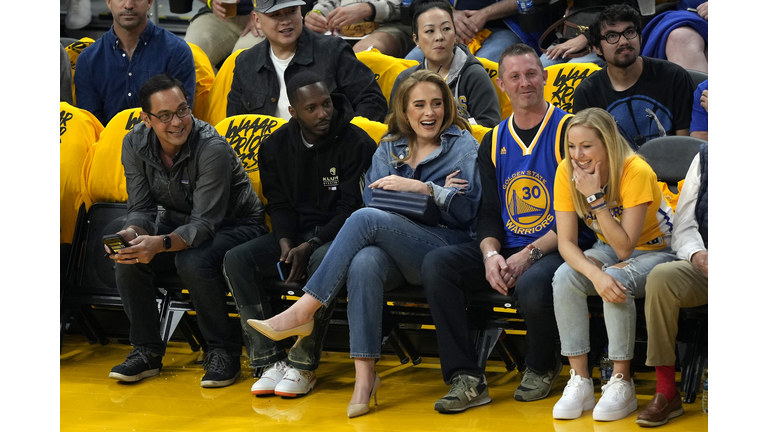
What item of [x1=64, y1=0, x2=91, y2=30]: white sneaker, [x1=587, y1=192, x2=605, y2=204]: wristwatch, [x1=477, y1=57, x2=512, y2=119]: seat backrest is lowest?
[x1=587, y1=192, x2=605, y2=204]: wristwatch

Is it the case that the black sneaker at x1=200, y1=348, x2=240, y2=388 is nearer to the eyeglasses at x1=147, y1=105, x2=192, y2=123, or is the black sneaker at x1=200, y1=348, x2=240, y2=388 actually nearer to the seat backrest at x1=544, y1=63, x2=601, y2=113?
the eyeglasses at x1=147, y1=105, x2=192, y2=123

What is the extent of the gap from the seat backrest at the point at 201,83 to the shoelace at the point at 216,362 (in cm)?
169

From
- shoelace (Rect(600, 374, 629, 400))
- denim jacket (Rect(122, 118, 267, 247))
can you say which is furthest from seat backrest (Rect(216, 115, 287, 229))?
shoelace (Rect(600, 374, 629, 400))

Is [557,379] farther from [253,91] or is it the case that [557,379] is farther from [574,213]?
[253,91]

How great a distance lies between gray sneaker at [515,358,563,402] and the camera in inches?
110

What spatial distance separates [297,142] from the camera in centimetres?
340

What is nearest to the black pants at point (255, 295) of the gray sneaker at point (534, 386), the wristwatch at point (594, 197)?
the gray sneaker at point (534, 386)

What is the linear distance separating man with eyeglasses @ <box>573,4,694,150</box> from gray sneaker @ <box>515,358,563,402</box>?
114 centimetres

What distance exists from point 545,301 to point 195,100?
2587 millimetres

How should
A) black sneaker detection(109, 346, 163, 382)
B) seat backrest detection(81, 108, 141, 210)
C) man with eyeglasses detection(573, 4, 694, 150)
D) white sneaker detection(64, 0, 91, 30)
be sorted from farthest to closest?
white sneaker detection(64, 0, 91, 30), seat backrest detection(81, 108, 141, 210), man with eyeglasses detection(573, 4, 694, 150), black sneaker detection(109, 346, 163, 382)

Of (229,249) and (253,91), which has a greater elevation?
(253,91)

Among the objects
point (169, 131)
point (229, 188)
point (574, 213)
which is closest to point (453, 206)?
point (574, 213)

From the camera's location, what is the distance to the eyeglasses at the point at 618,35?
138 inches

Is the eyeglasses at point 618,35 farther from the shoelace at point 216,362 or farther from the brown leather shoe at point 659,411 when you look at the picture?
the shoelace at point 216,362
